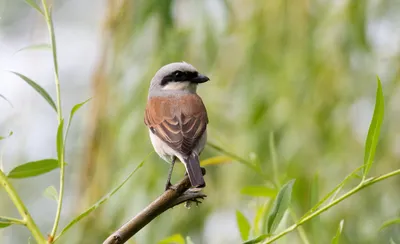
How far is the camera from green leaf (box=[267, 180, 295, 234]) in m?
0.75

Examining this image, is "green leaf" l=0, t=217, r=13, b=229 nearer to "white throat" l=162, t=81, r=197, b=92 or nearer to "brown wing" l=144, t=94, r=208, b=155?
"brown wing" l=144, t=94, r=208, b=155

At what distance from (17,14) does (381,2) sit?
1722mm

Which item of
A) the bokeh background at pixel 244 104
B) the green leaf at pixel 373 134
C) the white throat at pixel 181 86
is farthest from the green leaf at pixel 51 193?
the bokeh background at pixel 244 104

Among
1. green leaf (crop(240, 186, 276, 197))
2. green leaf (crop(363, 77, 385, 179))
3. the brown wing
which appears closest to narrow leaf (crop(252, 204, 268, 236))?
green leaf (crop(240, 186, 276, 197))

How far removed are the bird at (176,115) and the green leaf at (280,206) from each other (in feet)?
0.91

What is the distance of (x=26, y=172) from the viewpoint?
0.78 metres

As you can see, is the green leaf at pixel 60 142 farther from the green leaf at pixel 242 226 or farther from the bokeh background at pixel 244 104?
the bokeh background at pixel 244 104

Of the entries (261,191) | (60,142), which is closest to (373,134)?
(261,191)

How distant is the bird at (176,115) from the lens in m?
1.14

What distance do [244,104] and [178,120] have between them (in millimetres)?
886

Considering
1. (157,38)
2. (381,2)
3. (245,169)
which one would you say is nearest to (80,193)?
(157,38)

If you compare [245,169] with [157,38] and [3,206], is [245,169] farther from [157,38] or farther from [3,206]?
[3,206]

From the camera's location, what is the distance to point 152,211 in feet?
2.12

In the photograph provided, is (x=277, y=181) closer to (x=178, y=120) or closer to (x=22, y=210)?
(x=178, y=120)
